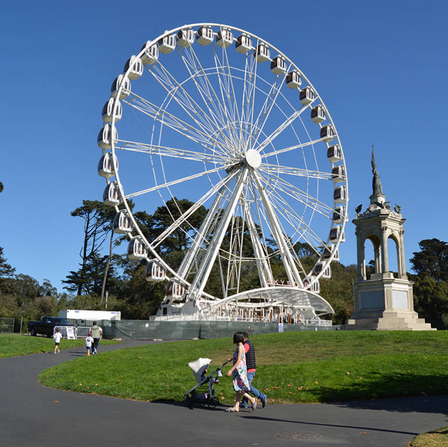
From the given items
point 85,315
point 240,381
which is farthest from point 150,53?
point 240,381

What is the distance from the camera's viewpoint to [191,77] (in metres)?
36.2

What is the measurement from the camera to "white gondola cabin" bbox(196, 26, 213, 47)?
3819 cm

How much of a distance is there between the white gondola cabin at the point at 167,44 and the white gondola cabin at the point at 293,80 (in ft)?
36.7

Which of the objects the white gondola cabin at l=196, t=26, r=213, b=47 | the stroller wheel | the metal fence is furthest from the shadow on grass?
the metal fence

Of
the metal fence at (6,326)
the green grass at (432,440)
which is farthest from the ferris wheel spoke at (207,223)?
the green grass at (432,440)

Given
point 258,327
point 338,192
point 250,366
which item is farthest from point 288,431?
point 338,192

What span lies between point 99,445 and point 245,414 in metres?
3.46

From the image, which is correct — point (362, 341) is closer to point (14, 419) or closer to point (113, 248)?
point (14, 419)

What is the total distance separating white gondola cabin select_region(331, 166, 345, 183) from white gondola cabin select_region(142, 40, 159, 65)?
59.4 ft

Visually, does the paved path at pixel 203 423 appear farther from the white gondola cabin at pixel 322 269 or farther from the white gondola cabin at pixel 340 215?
the white gondola cabin at pixel 322 269

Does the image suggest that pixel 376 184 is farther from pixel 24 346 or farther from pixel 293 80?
pixel 24 346

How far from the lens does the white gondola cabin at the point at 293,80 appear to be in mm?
43500

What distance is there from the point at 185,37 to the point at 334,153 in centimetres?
1610

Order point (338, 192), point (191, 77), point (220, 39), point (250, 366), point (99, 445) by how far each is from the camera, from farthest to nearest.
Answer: point (338, 192), point (220, 39), point (191, 77), point (250, 366), point (99, 445)
